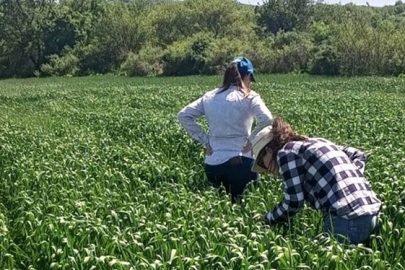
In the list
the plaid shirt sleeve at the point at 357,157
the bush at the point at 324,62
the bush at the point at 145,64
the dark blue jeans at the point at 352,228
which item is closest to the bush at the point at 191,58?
the bush at the point at 145,64

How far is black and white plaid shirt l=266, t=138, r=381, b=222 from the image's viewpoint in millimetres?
4578

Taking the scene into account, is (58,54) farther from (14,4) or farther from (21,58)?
(14,4)

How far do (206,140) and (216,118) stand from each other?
1.25ft

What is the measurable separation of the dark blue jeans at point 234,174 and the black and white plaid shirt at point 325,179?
5.47 feet

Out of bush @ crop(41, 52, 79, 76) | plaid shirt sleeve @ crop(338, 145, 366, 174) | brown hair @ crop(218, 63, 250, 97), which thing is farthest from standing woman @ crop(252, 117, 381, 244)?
bush @ crop(41, 52, 79, 76)

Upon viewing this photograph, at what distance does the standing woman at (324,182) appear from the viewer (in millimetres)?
4582

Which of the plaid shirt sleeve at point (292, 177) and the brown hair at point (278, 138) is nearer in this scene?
the plaid shirt sleeve at point (292, 177)

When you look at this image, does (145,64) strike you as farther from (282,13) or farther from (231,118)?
(231,118)

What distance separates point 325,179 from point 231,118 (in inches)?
A: 74.7

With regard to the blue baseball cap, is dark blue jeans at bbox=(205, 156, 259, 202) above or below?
below

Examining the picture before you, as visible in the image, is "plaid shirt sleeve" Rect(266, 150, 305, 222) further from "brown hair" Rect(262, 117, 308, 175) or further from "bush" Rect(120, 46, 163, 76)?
"bush" Rect(120, 46, 163, 76)

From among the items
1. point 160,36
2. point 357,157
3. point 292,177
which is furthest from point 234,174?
point 160,36

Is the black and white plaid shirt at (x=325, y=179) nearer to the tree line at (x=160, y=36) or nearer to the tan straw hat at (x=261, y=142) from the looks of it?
the tan straw hat at (x=261, y=142)

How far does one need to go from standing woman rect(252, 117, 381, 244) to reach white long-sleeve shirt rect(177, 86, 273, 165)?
1.40 meters
